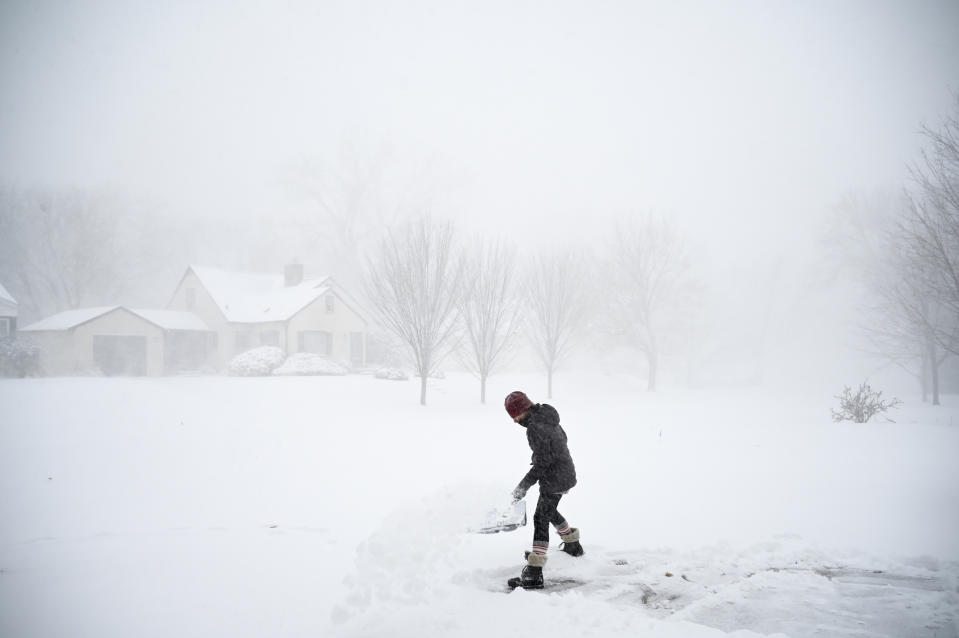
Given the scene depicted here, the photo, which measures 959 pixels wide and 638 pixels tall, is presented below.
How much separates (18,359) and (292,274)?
1589 cm

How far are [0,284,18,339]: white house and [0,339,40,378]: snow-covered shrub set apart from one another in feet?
12.9

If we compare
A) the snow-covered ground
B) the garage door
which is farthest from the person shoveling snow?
the garage door

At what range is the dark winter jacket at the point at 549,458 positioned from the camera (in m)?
4.84

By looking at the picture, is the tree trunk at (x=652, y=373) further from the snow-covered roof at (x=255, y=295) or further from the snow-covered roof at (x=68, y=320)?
the snow-covered roof at (x=68, y=320)

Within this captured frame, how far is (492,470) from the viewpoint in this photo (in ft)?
29.6

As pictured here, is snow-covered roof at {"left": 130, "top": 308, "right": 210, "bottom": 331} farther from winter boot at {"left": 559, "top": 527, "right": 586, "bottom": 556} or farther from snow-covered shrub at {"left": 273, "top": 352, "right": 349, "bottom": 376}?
winter boot at {"left": 559, "top": 527, "right": 586, "bottom": 556}

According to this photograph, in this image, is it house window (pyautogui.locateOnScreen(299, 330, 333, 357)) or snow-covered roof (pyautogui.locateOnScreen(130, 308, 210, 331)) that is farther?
house window (pyautogui.locateOnScreen(299, 330, 333, 357))

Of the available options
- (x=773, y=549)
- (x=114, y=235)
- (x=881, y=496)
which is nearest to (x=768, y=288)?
(x=881, y=496)

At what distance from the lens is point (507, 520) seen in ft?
16.6

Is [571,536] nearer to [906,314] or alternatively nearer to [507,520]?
[507,520]

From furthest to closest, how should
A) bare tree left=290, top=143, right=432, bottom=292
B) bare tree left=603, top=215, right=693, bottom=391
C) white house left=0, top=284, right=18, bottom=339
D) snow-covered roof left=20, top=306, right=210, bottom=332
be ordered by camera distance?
1. bare tree left=290, top=143, right=432, bottom=292
2. bare tree left=603, top=215, right=693, bottom=391
3. snow-covered roof left=20, top=306, right=210, bottom=332
4. white house left=0, top=284, right=18, bottom=339

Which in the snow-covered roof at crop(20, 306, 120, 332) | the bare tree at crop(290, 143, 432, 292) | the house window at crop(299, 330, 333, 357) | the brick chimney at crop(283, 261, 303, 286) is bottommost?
the house window at crop(299, 330, 333, 357)

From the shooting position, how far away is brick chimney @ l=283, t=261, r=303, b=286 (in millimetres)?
35625

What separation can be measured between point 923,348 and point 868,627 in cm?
2726
